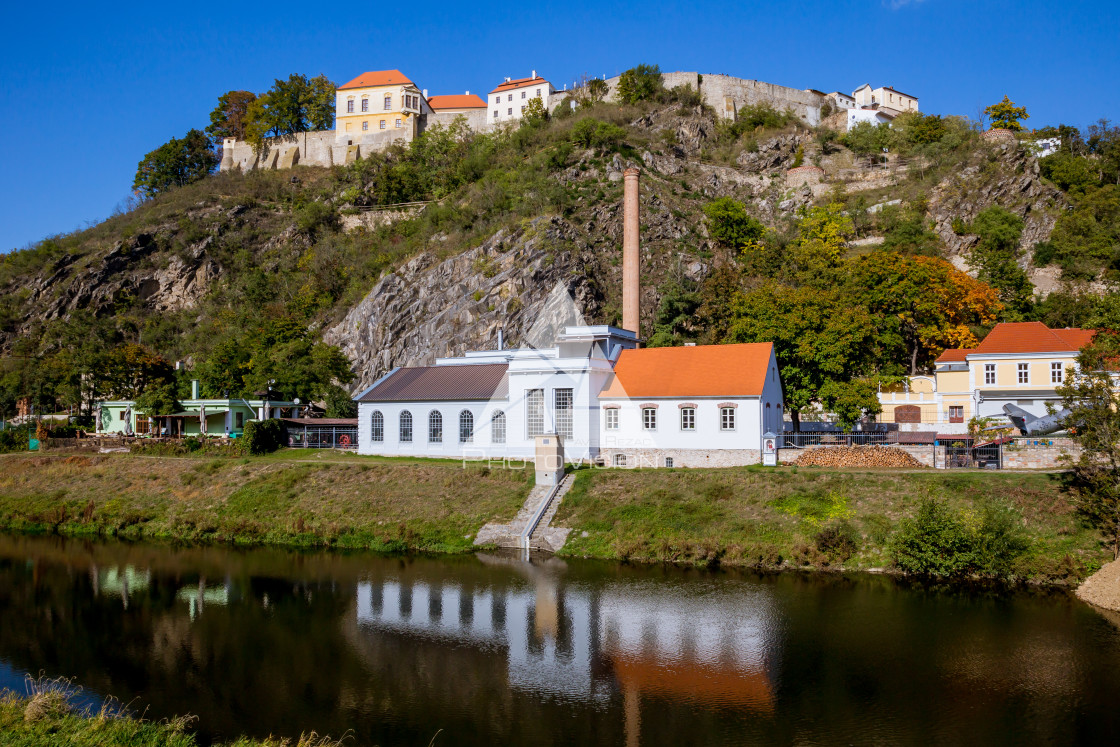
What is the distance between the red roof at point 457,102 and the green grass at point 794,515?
8481 centimetres

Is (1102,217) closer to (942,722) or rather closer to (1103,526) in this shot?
(1103,526)

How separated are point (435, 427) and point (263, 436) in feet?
38.4

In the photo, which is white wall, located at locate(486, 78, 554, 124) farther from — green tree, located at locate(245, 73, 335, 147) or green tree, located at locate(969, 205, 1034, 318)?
green tree, located at locate(969, 205, 1034, 318)

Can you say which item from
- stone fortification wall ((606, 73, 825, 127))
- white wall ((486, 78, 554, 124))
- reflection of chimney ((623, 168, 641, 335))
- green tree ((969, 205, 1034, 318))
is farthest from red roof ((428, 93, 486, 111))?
green tree ((969, 205, 1034, 318))

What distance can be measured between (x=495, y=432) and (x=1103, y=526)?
1091 inches

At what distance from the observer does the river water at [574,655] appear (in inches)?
621

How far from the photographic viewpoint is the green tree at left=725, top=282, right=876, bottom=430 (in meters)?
43.0

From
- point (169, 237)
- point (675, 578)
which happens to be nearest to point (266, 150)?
point (169, 237)

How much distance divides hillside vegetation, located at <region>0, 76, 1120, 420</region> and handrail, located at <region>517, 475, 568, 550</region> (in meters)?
17.1

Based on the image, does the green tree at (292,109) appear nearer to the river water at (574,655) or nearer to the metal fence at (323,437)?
the metal fence at (323,437)

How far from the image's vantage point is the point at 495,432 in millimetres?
43000

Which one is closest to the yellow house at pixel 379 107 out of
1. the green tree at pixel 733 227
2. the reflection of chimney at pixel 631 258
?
the green tree at pixel 733 227

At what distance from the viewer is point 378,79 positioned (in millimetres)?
107250

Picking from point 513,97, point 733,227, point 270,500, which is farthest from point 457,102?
point 270,500
